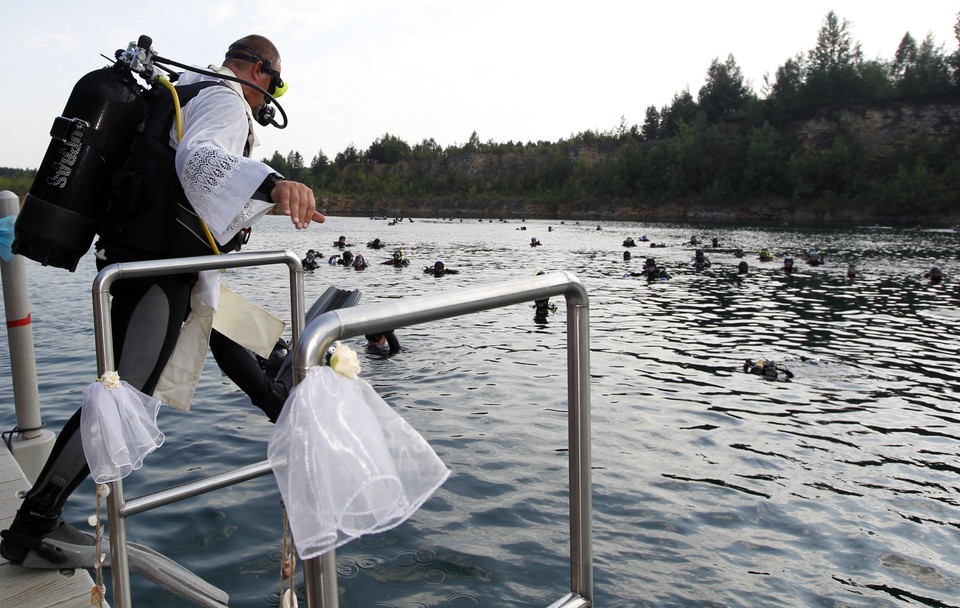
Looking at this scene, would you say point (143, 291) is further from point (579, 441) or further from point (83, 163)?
point (579, 441)

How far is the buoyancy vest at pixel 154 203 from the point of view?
248cm

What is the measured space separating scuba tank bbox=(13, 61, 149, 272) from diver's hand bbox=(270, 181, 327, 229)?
2.48 feet

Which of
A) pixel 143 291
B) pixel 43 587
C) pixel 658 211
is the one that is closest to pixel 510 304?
pixel 143 291

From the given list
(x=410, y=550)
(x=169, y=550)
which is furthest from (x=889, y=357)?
(x=169, y=550)

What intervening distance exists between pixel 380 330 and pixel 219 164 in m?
1.44

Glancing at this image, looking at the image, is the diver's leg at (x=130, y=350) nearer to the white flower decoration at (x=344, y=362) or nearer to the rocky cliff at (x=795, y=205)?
the white flower decoration at (x=344, y=362)

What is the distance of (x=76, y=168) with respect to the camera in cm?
243

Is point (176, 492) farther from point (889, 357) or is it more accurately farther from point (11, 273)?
point (889, 357)

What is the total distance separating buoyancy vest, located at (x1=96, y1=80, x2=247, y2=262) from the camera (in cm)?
248

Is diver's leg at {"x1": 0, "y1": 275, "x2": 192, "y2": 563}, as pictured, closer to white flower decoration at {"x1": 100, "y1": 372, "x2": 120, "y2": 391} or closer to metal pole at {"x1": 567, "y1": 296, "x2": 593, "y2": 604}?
white flower decoration at {"x1": 100, "y1": 372, "x2": 120, "y2": 391}

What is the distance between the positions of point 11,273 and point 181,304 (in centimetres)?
219

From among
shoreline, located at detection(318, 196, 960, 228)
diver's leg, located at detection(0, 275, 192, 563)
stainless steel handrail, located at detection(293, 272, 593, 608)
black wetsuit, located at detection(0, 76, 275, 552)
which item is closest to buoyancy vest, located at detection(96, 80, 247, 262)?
black wetsuit, located at detection(0, 76, 275, 552)

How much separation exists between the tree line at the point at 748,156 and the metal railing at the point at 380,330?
69651mm

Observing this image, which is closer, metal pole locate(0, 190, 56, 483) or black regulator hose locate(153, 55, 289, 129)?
black regulator hose locate(153, 55, 289, 129)
